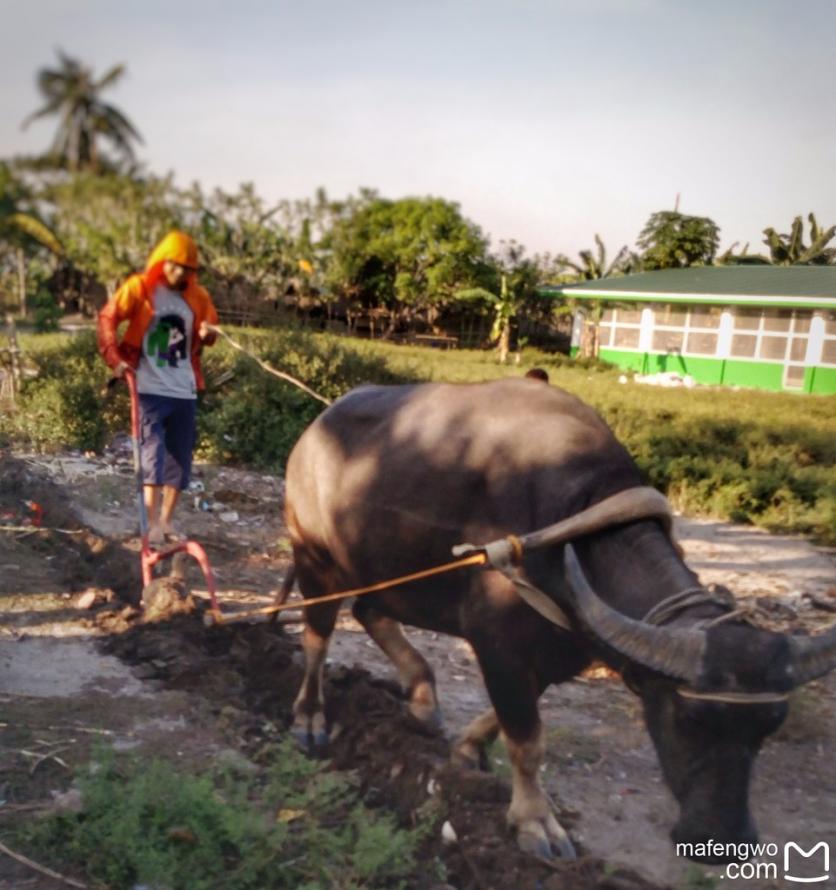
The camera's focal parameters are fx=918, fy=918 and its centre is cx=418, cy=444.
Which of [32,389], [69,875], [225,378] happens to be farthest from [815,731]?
[32,389]

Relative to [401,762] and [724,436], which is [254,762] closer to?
[401,762]

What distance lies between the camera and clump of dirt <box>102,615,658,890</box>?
2922mm

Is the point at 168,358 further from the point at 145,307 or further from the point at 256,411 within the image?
the point at 256,411

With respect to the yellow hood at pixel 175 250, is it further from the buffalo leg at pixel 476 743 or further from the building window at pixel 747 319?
the building window at pixel 747 319

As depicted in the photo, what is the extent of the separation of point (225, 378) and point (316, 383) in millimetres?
1057

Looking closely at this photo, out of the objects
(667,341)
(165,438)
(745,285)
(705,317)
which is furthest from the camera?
(667,341)

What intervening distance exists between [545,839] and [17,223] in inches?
102

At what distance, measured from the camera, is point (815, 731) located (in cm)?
438

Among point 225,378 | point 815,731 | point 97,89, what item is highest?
point 97,89

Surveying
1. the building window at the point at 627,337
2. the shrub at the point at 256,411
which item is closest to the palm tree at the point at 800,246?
the shrub at the point at 256,411

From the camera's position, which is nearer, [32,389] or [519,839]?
[519,839]

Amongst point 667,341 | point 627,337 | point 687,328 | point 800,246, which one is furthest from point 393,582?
point 627,337

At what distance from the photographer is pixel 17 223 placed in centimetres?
140

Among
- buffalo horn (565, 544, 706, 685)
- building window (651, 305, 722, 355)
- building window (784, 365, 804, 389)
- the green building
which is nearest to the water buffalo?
buffalo horn (565, 544, 706, 685)
